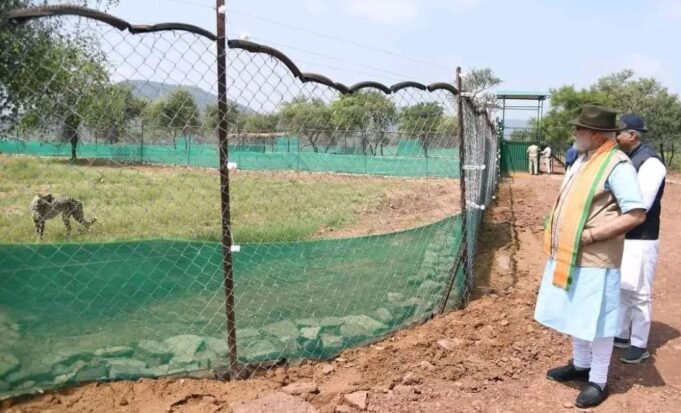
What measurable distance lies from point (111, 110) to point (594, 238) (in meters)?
2.83

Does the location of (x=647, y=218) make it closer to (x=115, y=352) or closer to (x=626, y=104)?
(x=115, y=352)

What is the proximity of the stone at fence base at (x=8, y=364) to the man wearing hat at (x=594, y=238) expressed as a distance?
3.01 metres

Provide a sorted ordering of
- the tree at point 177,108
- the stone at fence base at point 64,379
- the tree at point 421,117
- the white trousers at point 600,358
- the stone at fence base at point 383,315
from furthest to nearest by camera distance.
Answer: the tree at point 421,117
the stone at fence base at point 383,315
the white trousers at point 600,358
the tree at point 177,108
the stone at fence base at point 64,379

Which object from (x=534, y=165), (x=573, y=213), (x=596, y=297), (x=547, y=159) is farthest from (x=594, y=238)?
(x=547, y=159)

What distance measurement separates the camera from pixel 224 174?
3.24 m

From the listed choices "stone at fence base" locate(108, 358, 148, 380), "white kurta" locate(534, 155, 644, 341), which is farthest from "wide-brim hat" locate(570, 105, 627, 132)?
"stone at fence base" locate(108, 358, 148, 380)

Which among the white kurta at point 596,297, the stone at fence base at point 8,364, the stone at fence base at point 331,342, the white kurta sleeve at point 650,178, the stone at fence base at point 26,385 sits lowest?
the stone at fence base at point 331,342

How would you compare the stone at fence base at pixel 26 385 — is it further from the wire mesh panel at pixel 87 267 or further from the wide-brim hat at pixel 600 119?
the wide-brim hat at pixel 600 119

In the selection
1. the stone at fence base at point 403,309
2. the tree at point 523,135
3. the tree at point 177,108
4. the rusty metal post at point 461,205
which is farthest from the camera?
the tree at point 523,135

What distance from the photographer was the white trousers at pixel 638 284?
390cm

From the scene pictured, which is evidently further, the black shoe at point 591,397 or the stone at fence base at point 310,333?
the stone at fence base at point 310,333

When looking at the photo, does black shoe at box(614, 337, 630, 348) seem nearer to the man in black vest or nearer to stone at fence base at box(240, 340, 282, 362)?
the man in black vest

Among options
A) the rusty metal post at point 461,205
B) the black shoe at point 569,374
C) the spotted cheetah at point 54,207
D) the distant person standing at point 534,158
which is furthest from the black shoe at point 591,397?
the distant person standing at point 534,158

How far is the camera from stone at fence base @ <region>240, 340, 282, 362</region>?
3.59m
